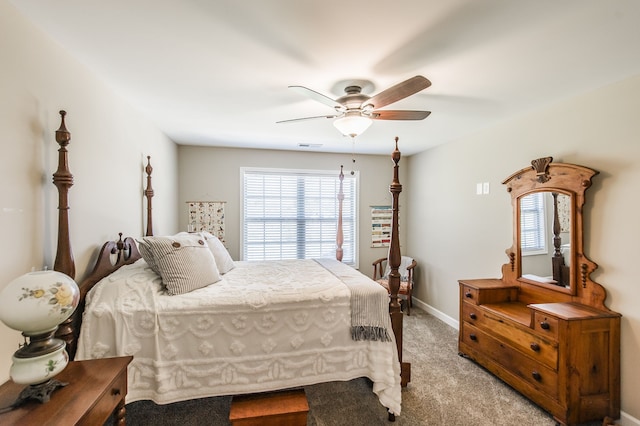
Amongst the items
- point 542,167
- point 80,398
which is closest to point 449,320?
point 542,167

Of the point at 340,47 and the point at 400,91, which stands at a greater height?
→ the point at 340,47

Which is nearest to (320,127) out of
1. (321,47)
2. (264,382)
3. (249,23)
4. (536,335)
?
(321,47)

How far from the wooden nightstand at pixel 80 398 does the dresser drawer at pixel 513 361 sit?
2.67 m

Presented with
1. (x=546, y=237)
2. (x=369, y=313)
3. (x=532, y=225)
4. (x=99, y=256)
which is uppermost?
(x=532, y=225)

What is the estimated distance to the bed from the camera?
1710 millimetres

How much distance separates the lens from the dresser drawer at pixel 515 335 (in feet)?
6.78

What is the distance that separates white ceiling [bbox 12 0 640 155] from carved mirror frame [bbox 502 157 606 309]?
58 centimetres

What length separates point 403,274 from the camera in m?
4.47

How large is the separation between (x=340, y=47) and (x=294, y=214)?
3.15 meters

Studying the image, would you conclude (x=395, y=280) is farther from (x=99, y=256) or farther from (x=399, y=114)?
(x=99, y=256)

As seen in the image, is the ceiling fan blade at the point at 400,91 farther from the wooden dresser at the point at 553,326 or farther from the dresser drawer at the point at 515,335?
the dresser drawer at the point at 515,335

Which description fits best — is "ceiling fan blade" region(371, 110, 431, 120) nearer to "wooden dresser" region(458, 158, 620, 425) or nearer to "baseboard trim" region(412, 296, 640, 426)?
"wooden dresser" region(458, 158, 620, 425)

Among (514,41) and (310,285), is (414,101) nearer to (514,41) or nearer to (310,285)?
(514,41)

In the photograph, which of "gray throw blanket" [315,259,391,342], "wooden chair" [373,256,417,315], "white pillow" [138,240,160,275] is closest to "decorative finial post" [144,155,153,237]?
"white pillow" [138,240,160,275]
